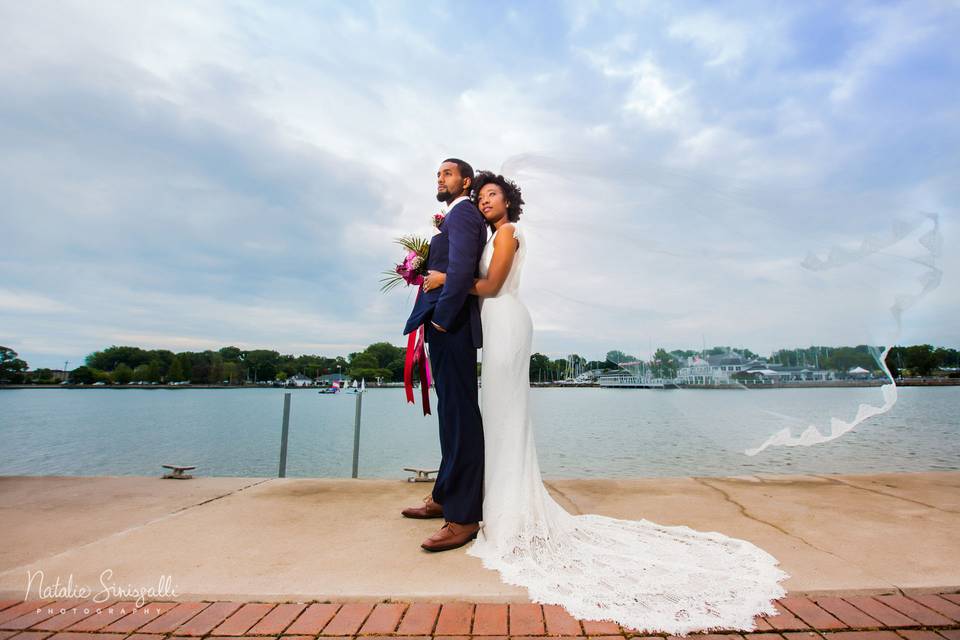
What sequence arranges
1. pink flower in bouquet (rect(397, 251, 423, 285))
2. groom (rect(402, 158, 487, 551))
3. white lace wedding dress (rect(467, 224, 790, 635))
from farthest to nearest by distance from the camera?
pink flower in bouquet (rect(397, 251, 423, 285)) → groom (rect(402, 158, 487, 551)) → white lace wedding dress (rect(467, 224, 790, 635))

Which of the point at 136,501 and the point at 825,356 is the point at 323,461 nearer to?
the point at 136,501

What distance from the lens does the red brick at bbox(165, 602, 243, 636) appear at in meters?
1.88

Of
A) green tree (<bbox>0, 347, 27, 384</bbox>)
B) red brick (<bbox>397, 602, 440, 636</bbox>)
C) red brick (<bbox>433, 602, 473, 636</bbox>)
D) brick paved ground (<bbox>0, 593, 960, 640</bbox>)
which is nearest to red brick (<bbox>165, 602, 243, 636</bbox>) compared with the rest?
brick paved ground (<bbox>0, 593, 960, 640</bbox>)

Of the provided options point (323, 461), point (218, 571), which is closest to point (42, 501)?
point (218, 571)

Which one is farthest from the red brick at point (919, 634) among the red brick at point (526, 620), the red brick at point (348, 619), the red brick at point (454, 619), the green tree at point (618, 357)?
the green tree at point (618, 357)

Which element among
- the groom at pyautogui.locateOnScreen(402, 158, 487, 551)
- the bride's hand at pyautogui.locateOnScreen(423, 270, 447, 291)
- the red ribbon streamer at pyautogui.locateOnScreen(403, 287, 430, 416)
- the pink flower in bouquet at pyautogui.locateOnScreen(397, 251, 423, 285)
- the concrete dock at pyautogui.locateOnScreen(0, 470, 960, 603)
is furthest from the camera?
the pink flower in bouquet at pyautogui.locateOnScreen(397, 251, 423, 285)

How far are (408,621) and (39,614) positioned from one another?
4.98 feet

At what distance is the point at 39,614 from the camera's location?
202 centimetres

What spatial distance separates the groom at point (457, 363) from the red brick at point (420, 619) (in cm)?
70

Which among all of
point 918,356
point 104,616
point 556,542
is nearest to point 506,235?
point 556,542

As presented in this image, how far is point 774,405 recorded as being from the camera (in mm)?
3629

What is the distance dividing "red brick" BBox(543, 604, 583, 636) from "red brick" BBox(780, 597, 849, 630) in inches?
36.1

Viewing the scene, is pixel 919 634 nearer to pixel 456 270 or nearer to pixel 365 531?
pixel 456 270

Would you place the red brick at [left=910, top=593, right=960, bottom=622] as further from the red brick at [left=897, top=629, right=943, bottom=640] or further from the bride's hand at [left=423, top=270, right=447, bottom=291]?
the bride's hand at [left=423, top=270, right=447, bottom=291]
